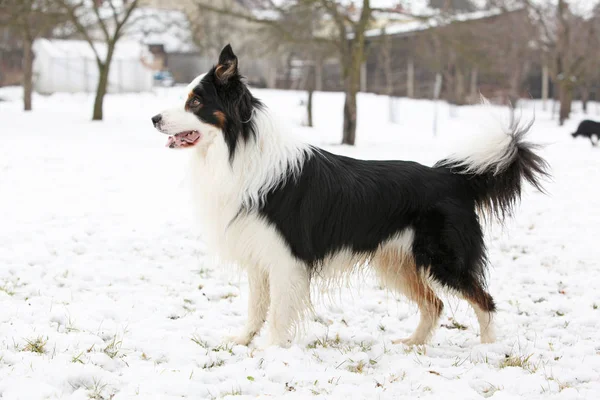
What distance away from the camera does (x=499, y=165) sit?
436cm

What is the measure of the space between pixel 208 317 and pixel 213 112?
1837 millimetres

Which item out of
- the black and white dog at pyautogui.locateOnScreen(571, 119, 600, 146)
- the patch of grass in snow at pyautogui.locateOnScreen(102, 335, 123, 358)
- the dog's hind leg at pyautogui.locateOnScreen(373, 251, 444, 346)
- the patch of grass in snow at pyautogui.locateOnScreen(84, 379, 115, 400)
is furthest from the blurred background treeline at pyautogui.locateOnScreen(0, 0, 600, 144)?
the patch of grass in snow at pyautogui.locateOnScreen(84, 379, 115, 400)

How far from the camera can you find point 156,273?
A: 6.17 metres

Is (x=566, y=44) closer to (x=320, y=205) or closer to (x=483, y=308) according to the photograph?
(x=483, y=308)

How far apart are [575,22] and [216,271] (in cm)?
3281

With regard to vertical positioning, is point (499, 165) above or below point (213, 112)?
below

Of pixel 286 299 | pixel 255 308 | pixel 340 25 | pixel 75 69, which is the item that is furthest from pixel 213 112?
pixel 75 69

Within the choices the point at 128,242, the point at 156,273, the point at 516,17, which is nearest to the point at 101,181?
the point at 128,242

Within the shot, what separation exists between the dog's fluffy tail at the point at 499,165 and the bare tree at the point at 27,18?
17611mm

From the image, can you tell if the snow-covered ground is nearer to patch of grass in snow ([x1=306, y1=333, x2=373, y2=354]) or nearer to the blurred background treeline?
patch of grass in snow ([x1=306, y1=333, x2=373, y2=354])

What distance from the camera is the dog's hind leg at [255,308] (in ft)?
14.5

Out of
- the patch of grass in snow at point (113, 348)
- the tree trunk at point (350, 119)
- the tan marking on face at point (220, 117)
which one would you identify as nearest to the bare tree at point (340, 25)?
the tree trunk at point (350, 119)

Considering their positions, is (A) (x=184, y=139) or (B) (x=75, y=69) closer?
(A) (x=184, y=139)

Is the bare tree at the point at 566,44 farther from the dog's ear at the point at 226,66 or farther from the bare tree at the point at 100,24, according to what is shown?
the dog's ear at the point at 226,66
